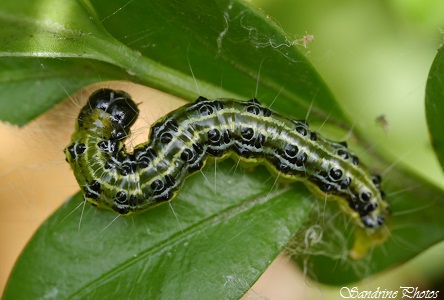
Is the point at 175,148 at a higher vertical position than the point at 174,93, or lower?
lower

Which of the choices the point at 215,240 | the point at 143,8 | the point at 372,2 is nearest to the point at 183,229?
the point at 215,240

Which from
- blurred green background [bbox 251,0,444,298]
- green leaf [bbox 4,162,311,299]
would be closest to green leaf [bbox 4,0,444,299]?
green leaf [bbox 4,162,311,299]

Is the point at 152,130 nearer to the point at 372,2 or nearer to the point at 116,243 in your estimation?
the point at 116,243

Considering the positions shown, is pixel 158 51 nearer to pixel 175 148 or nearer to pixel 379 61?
pixel 175 148

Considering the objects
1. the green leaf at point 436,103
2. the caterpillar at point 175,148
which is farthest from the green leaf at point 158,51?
the green leaf at point 436,103

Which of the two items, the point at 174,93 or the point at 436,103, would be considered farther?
the point at 174,93

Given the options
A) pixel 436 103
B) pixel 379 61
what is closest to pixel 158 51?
pixel 436 103
